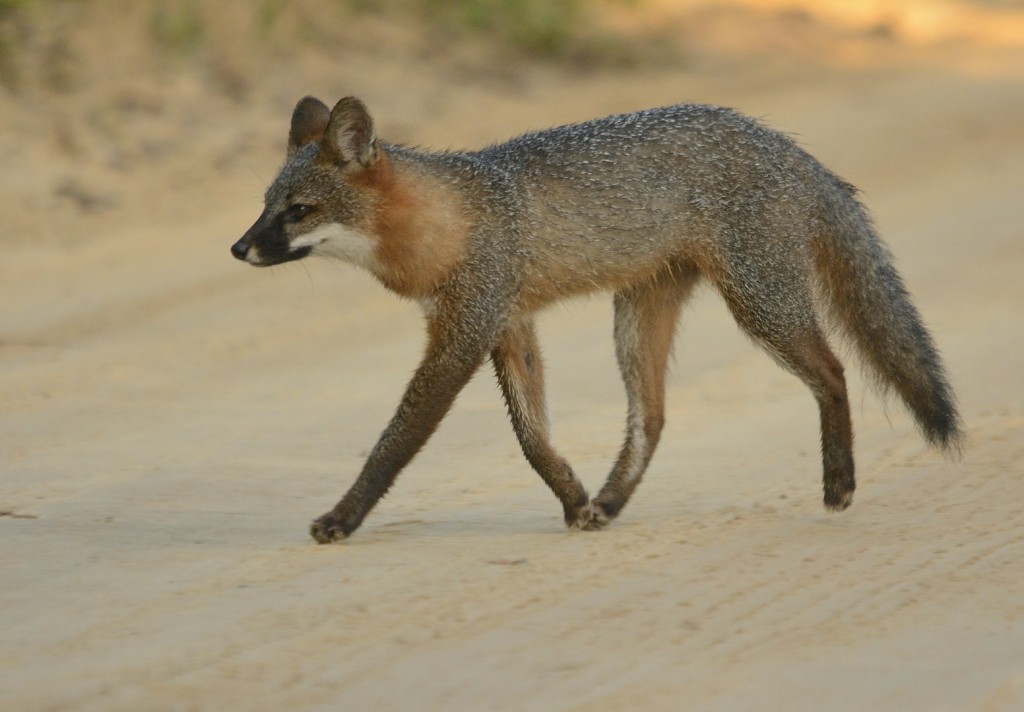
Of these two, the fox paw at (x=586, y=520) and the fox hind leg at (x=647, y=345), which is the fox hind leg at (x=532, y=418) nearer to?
the fox paw at (x=586, y=520)

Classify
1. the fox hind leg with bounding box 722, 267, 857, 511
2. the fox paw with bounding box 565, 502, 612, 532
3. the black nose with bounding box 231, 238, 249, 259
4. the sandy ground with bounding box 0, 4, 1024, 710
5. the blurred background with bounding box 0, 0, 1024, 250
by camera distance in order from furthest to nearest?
1. the blurred background with bounding box 0, 0, 1024, 250
2. the fox hind leg with bounding box 722, 267, 857, 511
3. the fox paw with bounding box 565, 502, 612, 532
4. the black nose with bounding box 231, 238, 249, 259
5. the sandy ground with bounding box 0, 4, 1024, 710

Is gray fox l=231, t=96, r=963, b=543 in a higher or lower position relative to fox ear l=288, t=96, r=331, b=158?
lower

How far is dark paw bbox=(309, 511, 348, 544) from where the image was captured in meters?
6.11

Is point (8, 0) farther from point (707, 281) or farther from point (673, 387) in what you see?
point (707, 281)

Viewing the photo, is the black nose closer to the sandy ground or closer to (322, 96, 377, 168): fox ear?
(322, 96, 377, 168): fox ear

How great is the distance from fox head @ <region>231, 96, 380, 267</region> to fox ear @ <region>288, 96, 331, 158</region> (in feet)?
0.92

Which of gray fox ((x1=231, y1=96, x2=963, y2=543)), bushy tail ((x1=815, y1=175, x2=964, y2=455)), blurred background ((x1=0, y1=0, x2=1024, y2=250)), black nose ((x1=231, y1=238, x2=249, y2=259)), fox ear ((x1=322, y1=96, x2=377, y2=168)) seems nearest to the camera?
black nose ((x1=231, y1=238, x2=249, y2=259))

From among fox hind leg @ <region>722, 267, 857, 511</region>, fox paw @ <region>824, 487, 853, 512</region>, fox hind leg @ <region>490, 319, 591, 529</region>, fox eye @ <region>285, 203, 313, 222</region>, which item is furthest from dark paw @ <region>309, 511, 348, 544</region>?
fox paw @ <region>824, 487, 853, 512</region>

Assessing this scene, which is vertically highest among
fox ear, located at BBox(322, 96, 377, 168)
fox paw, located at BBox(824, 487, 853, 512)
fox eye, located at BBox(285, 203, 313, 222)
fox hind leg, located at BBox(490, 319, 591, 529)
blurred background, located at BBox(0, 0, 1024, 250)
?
blurred background, located at BBox(0, 0, 1024, 250)

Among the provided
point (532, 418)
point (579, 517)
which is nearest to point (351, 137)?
point (532, 418)

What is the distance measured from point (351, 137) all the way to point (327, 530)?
1.52 m

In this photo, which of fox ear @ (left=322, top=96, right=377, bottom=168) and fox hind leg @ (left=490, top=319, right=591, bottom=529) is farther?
fox hind leg @ (left=490, top=319, right=591, bottom=529)

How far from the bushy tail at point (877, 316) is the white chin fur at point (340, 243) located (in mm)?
1958

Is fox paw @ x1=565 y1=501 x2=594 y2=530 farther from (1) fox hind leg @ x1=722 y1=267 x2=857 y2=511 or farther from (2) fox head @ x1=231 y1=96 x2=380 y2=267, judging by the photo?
(2) fox head @ x1=231 y1=96 x2=380 y2=267
